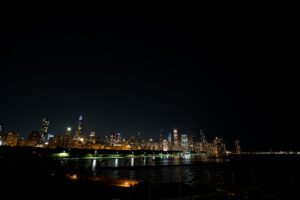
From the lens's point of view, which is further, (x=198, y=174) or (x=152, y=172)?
(x=152, y=172)

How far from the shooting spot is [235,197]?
1891cm

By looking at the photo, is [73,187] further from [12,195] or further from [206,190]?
[206,190]

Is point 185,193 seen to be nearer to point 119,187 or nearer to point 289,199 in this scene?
point 119,187

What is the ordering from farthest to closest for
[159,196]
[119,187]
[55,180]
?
[55,180] < [119,187] < [159,196]

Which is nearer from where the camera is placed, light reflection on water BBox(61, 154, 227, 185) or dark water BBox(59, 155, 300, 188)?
dark water BBox(59, 155, 300, 188)

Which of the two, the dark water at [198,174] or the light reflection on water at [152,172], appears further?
the light reflection on water at [152,172]

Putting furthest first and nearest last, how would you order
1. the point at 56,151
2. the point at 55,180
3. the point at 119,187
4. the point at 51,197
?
the point at 56,151 → the point at 55,180 → the point at 119,187 → the point at 51,197

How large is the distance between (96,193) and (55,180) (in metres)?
6.92

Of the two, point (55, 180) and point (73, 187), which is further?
point (55, 180)

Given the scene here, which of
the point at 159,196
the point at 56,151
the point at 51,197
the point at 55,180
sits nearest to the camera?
the point at 51,197

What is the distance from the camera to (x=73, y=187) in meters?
20.0

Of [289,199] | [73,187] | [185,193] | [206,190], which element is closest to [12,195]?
[73,187]

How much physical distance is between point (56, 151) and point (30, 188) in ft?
524

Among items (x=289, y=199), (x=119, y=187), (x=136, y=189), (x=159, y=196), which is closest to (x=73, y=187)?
(x=119, y=187)
